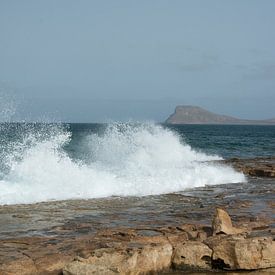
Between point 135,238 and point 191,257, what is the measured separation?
1.48 metres

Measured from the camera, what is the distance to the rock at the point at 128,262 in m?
7.27

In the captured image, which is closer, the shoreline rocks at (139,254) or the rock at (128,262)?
the rock at (128,262)

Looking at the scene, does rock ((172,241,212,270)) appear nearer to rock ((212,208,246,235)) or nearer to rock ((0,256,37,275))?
rock ((212,208,246,235))

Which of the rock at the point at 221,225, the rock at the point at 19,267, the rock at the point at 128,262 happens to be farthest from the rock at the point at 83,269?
the rock at the point at 221,225

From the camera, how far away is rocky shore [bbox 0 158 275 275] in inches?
300

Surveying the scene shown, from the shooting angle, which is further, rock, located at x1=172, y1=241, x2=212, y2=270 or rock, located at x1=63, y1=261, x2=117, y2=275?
rock, located at x1=172, y1=241, x2=212, y2=270

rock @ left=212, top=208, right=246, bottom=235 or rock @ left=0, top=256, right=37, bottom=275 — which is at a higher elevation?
rock @ left=212, top=208, right=246, bottom=235

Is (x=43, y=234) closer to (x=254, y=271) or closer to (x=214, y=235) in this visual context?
(x=214, y=235)

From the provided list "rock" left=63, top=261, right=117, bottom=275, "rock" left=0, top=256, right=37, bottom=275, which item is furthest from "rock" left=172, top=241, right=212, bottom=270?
"rock" left=0, top=256, right=37, bottom=275

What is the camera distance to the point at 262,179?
→ 22312 millimetres

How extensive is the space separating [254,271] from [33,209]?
6466 mm

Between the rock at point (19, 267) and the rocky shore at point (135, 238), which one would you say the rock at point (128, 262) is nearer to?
the rocky shore at point (135, 238)

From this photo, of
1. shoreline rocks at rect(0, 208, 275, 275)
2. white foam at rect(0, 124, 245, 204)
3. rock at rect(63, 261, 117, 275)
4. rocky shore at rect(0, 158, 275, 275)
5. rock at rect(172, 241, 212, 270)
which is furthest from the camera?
white foam at rect(0, 124, 245, 204)

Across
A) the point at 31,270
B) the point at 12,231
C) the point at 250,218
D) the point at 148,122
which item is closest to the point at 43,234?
the point at 12,231
